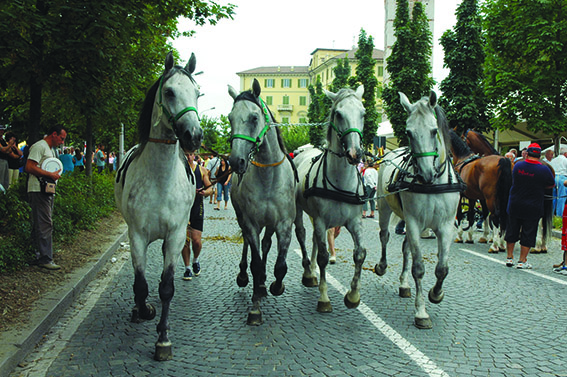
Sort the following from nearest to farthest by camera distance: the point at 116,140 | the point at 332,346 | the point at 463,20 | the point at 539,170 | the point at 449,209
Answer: the point at 332,346 → the point at 449,209 → the point at 539,170 → the point at 463,20 → the point at 116,140

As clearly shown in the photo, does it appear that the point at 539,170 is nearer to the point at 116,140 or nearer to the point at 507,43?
the point at 507,43

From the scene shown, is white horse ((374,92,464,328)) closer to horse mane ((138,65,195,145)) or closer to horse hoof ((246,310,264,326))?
horse hoof ((246,310,264,326))

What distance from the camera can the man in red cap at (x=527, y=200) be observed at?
9.34m

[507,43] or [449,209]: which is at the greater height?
[507,43]

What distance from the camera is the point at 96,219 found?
42.1ft

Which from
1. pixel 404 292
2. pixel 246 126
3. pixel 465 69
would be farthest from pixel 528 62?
pixel 246 126

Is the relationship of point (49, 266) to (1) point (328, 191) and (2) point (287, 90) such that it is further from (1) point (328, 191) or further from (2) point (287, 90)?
(2) point (287, 90)

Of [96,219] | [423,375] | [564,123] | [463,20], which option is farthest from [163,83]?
[463,20]

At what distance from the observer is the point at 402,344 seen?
4973mm

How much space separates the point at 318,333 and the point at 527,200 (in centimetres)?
591

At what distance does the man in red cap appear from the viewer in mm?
9336

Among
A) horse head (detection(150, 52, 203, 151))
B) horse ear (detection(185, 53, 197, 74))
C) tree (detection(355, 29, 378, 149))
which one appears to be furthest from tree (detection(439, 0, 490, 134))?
horse head (detection(150, 52, 203, 151))

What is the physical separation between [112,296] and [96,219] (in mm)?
6529

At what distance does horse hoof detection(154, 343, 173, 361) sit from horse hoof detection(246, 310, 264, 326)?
1.17m
